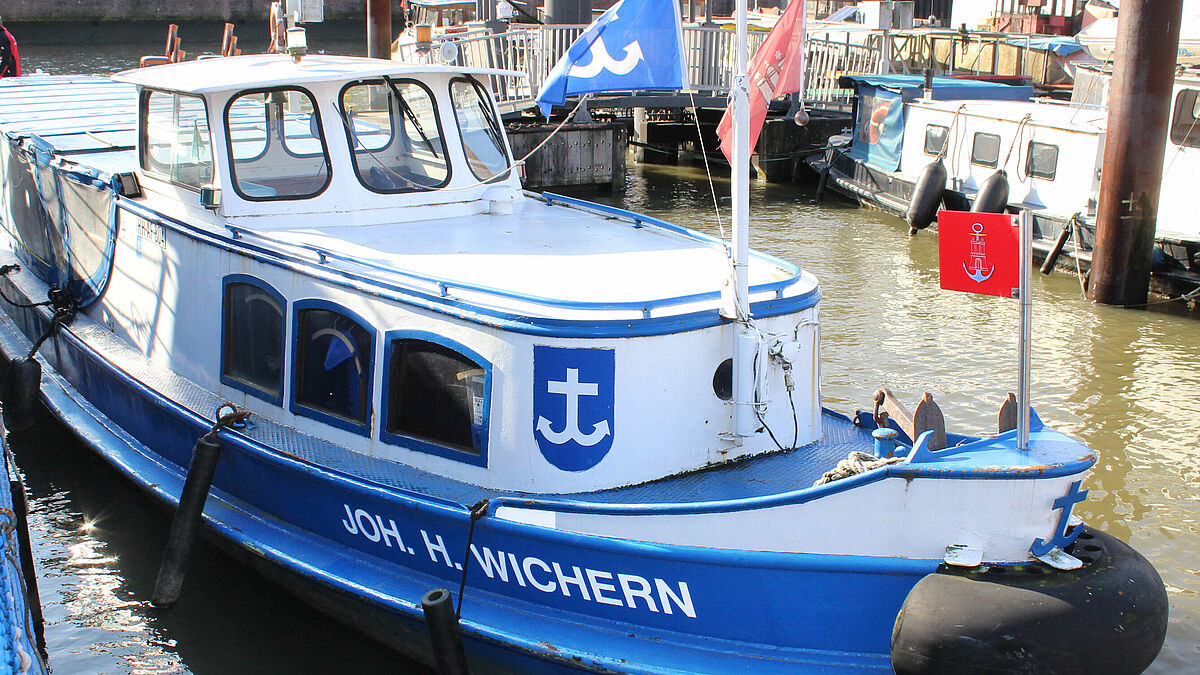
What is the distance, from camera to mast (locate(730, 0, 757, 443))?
5305mm

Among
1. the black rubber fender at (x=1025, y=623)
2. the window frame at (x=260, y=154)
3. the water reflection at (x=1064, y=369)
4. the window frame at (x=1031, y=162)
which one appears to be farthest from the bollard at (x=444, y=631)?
the window frame at (x=1031, y=162)

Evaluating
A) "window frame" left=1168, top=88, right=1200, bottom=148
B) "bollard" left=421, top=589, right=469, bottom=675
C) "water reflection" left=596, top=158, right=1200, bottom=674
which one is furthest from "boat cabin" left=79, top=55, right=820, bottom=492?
"window frame" left=1168, top=88, right=1200, bottom=148

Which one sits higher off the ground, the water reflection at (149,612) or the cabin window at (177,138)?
the cabin window at (177,138)

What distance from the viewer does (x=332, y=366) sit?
20.0 feet

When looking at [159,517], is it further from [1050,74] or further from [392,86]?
[1050,74]

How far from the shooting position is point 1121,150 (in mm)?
12609

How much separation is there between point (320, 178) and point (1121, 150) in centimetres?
950

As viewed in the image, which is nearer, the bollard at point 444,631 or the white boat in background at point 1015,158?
the bollard at point 444,631

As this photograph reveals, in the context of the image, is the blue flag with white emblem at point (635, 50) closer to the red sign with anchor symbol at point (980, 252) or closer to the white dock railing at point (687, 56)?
the red sign with anchor symbol at point (980, 252)

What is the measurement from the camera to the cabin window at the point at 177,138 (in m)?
7.04

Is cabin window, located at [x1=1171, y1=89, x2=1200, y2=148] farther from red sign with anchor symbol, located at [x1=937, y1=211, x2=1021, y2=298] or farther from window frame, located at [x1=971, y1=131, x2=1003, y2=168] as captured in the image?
red sign with anchor symbol, located at [x1=937, y1=211, x2=1021, y2=298]

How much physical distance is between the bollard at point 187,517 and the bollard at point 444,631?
1.67 meters

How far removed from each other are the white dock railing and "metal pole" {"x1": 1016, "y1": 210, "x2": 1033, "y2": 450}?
44.2 ft

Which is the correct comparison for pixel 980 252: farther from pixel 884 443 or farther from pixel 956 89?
pixel 956 89
